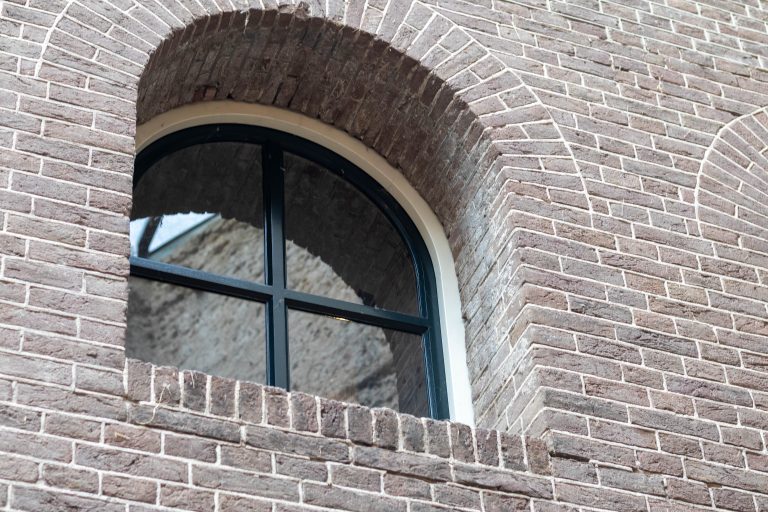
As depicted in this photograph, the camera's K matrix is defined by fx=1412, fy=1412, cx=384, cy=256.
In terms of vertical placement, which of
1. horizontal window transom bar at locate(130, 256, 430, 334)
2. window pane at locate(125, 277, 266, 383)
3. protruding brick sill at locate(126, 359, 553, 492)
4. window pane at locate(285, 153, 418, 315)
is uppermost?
window pane at locate(125, 277, 266, 383)

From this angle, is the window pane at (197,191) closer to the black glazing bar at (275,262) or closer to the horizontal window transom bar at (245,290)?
the black glazing bar at (275,262)

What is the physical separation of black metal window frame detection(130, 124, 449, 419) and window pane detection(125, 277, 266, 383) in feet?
24.0

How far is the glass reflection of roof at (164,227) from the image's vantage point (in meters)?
6.30

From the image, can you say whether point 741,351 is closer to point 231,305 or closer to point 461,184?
point 461,184

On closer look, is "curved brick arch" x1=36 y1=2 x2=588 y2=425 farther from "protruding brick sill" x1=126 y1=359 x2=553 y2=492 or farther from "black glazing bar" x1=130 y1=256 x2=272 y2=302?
"black glazing bar" x1=130 y1=256 x2=272 y2=302

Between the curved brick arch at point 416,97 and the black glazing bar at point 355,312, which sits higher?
the curved brick arch at point 416,97

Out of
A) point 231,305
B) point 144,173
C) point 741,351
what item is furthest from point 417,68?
point 231,305

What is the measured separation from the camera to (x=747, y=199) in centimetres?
664

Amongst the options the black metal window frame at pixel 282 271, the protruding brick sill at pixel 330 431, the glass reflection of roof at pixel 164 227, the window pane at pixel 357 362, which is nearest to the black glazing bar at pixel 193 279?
the black metal window frame at pixel 282 271

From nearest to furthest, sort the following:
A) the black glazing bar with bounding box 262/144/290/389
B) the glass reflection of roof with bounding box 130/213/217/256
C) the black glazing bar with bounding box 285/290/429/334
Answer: the black glazing bar with bounding box 262/144/290/389
the black glazing bar with bounding box 285/290/429/334
the glass reflection of roof with bounding box 130/213/217/256

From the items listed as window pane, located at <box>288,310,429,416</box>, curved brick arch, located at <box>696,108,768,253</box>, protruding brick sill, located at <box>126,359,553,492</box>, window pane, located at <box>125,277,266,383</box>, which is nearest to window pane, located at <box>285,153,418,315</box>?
window pane, located at <box>288,310,429,416</box>

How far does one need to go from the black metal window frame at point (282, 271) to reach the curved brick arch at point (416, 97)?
0.15m

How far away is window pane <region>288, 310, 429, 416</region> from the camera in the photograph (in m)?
6.32

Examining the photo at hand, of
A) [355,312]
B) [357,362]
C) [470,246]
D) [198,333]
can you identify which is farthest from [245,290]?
[198,333]
